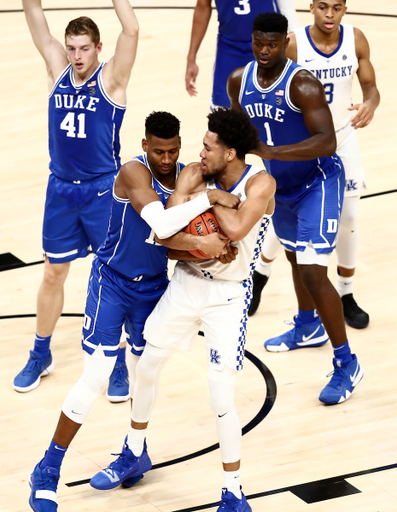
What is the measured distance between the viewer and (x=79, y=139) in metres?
5.28

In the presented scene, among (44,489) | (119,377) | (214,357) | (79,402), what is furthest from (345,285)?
(44,489)

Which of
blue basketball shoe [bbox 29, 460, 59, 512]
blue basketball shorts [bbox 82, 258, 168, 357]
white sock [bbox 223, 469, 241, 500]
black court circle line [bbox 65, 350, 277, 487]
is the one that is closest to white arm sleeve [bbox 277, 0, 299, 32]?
black court circle line [bbox 65, 350, 277, 487]

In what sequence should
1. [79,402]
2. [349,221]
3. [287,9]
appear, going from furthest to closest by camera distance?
[287,9], [349,221], [79,402]

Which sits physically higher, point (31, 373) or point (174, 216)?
point (174, 216)

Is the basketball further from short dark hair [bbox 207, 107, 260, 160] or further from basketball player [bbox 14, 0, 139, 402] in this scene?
basketball player [bbox 14, 0, 139, 402]

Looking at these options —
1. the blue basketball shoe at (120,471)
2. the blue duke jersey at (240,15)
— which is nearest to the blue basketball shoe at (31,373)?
the blue basketball shoe at (120,471)

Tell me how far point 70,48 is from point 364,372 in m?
2.51

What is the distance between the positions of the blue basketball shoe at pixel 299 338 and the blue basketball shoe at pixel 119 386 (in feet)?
3.20

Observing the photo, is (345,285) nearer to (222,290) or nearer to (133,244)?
(222,290)

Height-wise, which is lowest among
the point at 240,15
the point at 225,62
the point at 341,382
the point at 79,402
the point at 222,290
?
the point at 341,382

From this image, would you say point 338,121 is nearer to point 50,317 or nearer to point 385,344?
point 385,344

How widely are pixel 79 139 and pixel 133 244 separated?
1.12 meters

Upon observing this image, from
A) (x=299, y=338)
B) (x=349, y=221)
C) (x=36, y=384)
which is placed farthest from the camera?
(x=349, y=221)

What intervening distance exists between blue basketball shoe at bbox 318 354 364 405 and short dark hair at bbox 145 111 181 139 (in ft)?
Answer: 6.23
